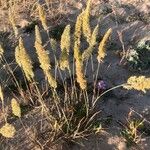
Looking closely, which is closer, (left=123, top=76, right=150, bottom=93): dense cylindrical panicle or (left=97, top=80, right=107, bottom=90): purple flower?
(left=123, top=76, right=150, bottom=93): dense cylindrical panicle

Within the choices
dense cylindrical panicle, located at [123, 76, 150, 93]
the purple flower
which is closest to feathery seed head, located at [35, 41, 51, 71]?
dense cylindrical panicle, located at [123, 76, 150, 93]

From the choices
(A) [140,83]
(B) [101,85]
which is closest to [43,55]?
(A) [140,83]

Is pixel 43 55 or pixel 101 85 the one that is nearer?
pixel 43 55

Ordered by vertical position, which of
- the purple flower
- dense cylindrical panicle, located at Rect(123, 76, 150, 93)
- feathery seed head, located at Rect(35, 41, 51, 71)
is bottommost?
the purple flower

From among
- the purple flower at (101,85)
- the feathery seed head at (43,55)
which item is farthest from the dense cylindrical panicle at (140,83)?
the purple flower at (101,85)

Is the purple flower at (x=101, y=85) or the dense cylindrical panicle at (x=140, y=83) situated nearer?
the dense cylindrical panicle at (x=140, y=83)

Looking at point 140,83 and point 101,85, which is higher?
point 140,83

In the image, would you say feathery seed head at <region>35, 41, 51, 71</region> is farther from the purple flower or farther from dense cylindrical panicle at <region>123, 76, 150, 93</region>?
the purple flower

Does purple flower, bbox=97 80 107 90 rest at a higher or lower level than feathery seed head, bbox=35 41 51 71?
lower

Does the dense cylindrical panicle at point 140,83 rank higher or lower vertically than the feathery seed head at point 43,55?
lower

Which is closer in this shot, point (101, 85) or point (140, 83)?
point (140, 83)

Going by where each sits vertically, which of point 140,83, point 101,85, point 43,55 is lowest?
point 101,85

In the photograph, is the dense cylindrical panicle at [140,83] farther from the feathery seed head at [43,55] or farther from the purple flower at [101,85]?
the purple flower at [101,85]

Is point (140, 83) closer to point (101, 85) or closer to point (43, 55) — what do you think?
point (43, 55)
